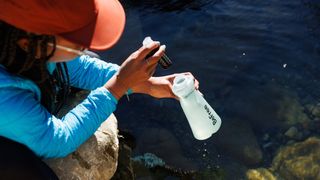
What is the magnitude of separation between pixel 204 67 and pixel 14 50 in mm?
2808

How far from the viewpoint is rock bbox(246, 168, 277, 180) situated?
412 centimetres

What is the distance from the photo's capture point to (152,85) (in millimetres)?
3641

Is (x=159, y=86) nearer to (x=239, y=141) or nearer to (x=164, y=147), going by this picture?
(x=164, y=147)

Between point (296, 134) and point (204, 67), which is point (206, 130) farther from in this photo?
point (204, 67)

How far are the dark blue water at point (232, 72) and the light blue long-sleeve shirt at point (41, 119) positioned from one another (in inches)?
51.2

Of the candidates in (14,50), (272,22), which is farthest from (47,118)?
(272,22)

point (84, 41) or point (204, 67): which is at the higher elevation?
point (84, 41)

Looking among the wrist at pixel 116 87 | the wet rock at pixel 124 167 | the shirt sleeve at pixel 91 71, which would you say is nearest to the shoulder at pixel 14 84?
the wrist at pixel 116 87

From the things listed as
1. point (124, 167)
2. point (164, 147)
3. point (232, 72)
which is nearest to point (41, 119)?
point (124, 167)

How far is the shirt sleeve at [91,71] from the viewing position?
12.3 feet

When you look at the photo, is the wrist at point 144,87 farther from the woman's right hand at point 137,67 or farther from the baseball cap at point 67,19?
the baseball cap at point 67,19

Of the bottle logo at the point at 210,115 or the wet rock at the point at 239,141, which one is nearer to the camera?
the bottle logo at the point at 210,115

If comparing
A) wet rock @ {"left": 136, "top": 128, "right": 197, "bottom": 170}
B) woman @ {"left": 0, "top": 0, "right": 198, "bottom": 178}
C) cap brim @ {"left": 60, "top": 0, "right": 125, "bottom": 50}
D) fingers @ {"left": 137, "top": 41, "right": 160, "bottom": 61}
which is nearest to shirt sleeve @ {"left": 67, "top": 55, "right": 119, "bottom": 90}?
woman @ {"left": 0, "top": 0, "right": 198, "bottom": 178}

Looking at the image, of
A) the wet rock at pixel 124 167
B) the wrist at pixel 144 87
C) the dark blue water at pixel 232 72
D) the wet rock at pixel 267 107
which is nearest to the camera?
the wrist at pixel 144 87
